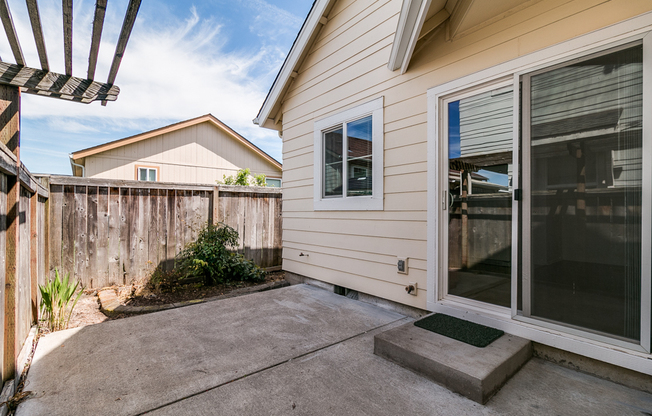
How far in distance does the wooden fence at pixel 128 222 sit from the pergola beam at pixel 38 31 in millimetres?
2495

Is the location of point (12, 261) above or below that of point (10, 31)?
below

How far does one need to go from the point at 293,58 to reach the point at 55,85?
301cm

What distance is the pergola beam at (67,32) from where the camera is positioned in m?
1.59

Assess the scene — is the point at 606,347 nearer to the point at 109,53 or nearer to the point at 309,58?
the point at 109,53

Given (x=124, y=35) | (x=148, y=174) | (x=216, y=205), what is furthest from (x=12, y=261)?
(x=148, y=174)

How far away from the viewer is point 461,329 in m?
2.29

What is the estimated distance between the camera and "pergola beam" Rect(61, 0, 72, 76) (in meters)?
1.59

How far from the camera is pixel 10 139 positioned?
175 cm

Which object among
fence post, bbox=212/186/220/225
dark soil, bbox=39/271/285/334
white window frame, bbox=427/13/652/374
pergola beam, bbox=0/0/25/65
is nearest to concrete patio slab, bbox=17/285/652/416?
white window frame, bbox=427/13/652/374

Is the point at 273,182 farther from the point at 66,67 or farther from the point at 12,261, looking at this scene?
the point at 12,261

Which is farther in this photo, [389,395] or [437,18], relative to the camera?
[437,18]

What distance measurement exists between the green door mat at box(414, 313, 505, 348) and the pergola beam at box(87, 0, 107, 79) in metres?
3.01

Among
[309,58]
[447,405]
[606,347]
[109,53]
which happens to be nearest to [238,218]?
[309,58]

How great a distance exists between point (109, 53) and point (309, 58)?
283 cm
